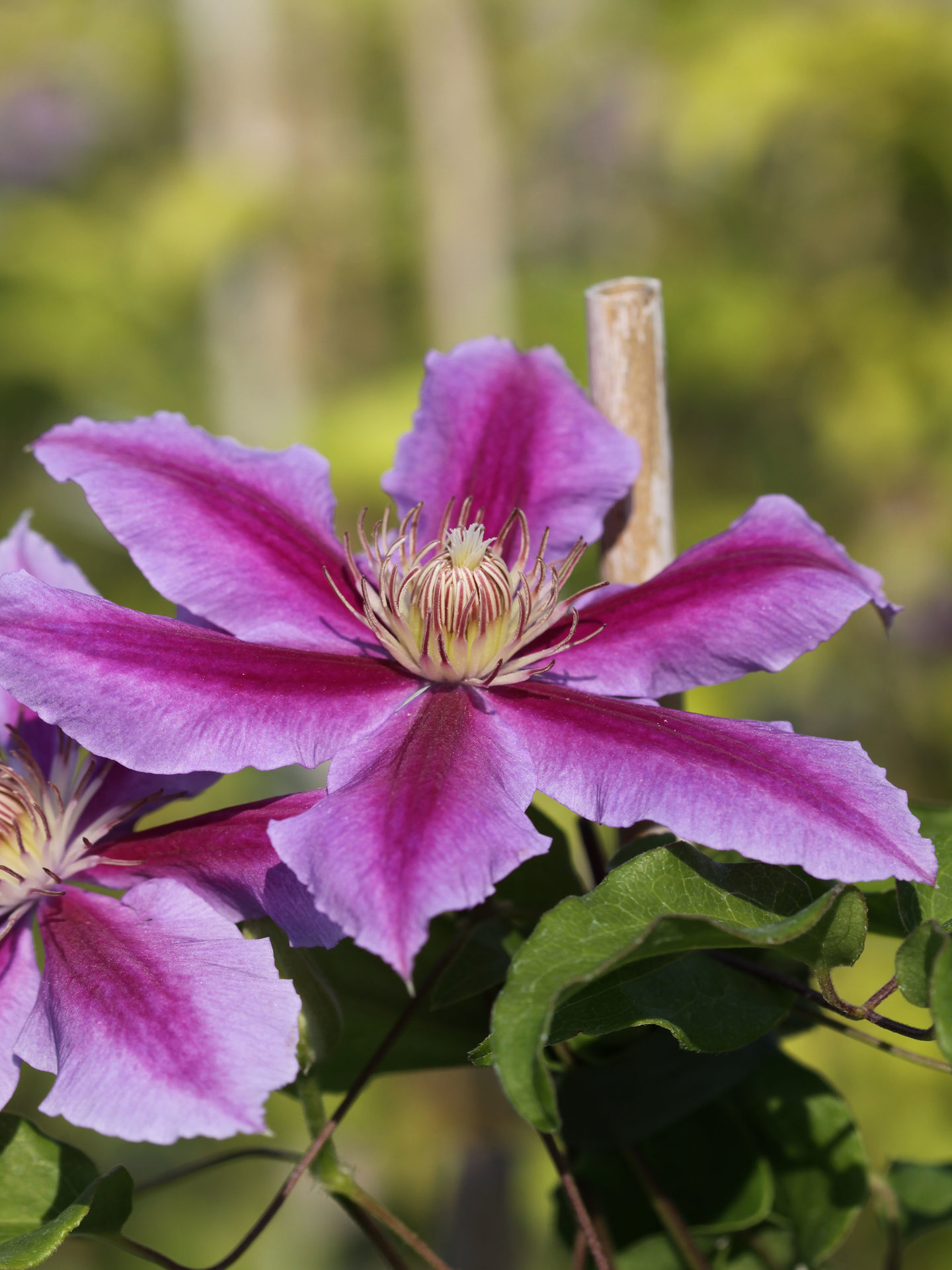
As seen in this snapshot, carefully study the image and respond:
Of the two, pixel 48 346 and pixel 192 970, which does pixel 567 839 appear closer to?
pixel 192 970

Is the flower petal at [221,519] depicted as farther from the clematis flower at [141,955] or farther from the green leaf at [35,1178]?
the green leaf at [35,1178]

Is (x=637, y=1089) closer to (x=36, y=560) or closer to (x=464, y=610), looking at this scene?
(x=464, y=610)

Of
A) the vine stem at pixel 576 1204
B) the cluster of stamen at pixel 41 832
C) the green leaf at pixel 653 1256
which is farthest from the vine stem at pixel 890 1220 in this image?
the cluster of stamen at pixel 41 832

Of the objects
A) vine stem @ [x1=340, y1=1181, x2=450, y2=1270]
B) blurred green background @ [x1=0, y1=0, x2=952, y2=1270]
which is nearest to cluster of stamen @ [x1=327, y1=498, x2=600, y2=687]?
vine stem @ [x1=340, y1=1181, x2=450, y2=1270]

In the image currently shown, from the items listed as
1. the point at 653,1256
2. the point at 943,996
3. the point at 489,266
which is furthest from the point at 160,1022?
the point at 489,266

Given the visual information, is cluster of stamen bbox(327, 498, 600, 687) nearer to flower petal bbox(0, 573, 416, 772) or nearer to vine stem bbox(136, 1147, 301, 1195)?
flower petal bbox(0, 573, 416, 772)

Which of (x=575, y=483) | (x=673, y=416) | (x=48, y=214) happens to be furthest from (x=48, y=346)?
(x=575, y=483)
